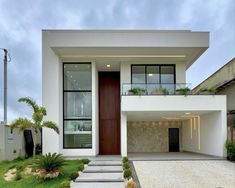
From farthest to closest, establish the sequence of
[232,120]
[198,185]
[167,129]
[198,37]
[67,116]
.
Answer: [167,129]
[232,120]
[67,116]
[198,37]
[198,185]

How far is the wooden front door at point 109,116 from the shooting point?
1973cm

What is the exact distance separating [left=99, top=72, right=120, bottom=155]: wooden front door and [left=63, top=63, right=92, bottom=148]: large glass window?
2.10m

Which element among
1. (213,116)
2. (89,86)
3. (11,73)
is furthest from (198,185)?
(11,73)

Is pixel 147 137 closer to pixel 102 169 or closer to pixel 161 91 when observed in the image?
pixel 161 91

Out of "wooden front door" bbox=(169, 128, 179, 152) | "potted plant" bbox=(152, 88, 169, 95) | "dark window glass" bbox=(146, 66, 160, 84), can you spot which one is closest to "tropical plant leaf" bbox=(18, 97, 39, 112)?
"potted plant" bbox=(152, 88, 169, 95)

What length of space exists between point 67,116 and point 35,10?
6789mm

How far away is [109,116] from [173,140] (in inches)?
219

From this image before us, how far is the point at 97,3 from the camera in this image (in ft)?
48.5

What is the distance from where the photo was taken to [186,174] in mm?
11844

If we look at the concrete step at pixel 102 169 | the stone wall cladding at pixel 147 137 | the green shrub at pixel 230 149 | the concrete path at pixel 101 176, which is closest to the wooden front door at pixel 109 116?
the stone wall cladding at pixel 147 137

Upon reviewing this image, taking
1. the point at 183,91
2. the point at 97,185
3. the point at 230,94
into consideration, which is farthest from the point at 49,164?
the point at 230,94

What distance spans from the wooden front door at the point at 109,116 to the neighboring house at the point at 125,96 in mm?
69

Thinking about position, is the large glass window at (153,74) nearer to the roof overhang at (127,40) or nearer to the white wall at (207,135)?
the roof overhang at (127,40)

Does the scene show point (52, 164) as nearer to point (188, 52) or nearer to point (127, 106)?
point (127, 106)
